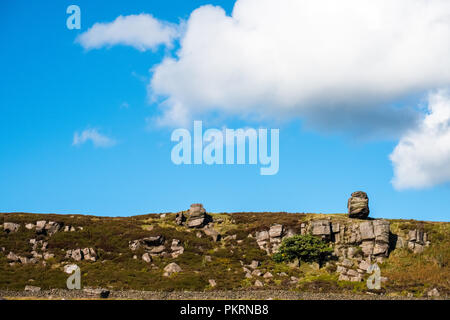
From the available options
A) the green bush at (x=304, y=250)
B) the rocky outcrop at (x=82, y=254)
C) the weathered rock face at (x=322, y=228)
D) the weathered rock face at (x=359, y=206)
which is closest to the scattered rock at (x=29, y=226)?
the rocky outcrop at (x=82, y=254)

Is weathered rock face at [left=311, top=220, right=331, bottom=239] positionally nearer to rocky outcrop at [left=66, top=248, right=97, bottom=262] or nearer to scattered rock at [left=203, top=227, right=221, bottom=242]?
scattered rock at [left=203, top=227, right=221, bottom=242]

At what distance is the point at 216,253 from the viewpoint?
65.7 meters

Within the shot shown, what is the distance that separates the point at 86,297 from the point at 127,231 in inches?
1059

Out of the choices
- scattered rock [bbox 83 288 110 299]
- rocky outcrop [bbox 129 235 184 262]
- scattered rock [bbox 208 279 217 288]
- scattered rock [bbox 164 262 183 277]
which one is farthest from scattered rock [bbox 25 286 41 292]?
scattered rock [bbox 208 279 217 288]

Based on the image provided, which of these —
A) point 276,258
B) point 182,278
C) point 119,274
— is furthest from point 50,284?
point 276,258

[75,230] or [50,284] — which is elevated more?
[75,230]

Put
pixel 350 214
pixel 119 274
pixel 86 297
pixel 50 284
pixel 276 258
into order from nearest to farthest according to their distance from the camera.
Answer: pixel 86 297
pixel 50 284
pixel 119 274
pixel 276 258
pixel 350 214

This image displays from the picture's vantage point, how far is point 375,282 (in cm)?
5325

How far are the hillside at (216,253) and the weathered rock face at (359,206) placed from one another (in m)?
1.92

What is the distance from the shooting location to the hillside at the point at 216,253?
53312 millimetres

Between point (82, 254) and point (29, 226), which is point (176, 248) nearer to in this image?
point (82, 254)

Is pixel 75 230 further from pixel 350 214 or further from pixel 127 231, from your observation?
pixel 350 214

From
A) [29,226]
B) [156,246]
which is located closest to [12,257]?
[29,226]

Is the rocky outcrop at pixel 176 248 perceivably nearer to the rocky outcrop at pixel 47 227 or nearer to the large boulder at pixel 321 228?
the rocky outcrop at pixel 47 227
